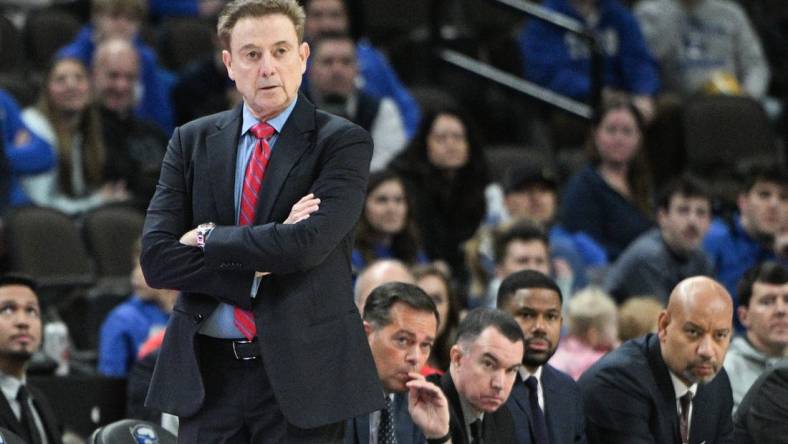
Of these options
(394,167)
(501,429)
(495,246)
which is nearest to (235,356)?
(501,429)

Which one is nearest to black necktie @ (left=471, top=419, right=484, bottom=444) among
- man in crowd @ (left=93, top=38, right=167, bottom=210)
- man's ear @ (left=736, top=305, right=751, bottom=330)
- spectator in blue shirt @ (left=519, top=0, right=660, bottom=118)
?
man's ear @ (left=736, top=305, right=751, bottom=330)

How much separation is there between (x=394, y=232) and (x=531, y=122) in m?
2.52

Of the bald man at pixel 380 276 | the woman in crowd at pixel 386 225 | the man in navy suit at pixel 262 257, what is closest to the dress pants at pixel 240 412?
the man in navy suit at pixel 262 257

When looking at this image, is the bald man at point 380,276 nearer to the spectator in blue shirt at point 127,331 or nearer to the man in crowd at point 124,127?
the spectator in blue shirt at point 127,331

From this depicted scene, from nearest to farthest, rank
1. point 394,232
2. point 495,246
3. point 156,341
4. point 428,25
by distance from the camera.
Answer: point 156,341, point 495,246, point 394,232, point 428,25

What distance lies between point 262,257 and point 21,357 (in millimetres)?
2633

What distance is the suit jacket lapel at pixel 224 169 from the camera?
357 cm

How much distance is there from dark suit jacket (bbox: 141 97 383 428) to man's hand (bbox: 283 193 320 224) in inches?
0.9

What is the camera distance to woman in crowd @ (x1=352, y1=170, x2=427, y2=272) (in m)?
7.70

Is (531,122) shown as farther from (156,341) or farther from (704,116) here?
(156,341)

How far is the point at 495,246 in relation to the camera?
729 cm

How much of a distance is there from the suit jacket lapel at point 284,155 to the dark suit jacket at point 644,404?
2201 mm

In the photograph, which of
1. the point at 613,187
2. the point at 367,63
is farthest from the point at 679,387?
the point at 367,63

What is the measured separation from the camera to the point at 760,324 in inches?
248
